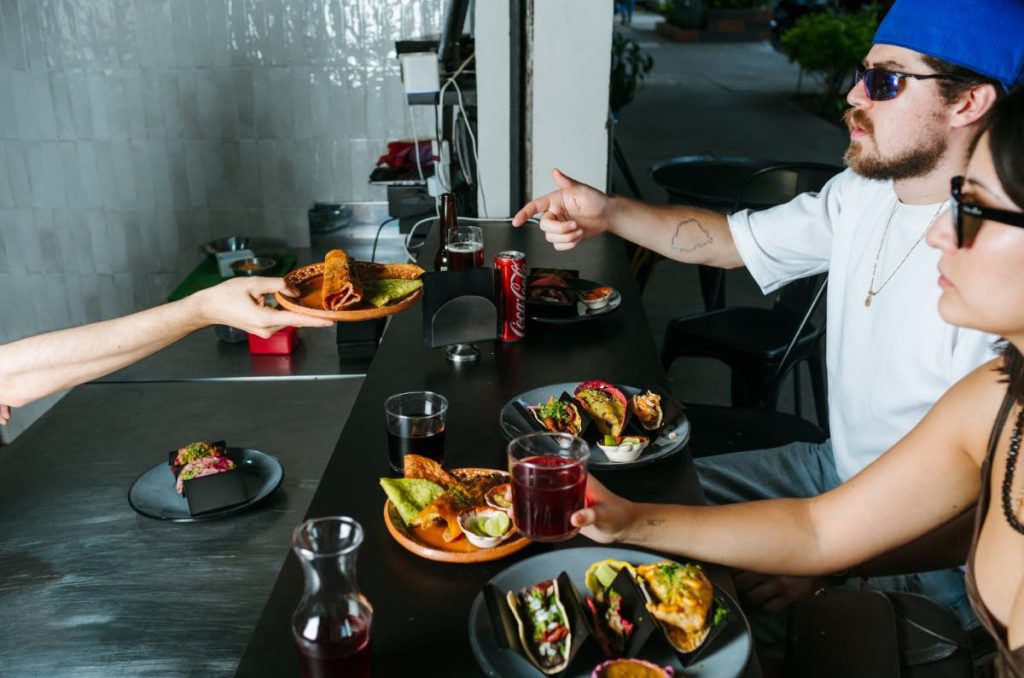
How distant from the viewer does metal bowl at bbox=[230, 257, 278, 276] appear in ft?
11.6

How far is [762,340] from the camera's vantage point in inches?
122

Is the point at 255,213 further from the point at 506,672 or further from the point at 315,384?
the point at 506,672

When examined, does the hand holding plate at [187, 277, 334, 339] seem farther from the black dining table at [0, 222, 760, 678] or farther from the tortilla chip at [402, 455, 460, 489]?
the tortilla chip at [402, 455, 460, 489]

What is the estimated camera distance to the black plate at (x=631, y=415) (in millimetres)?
1524

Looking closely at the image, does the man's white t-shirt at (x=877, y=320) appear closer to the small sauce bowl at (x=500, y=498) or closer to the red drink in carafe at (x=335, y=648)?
the small sauce bowl at (x=500, y=498)

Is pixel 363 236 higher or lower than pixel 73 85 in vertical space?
lower

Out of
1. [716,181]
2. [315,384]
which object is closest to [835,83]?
[716,181]

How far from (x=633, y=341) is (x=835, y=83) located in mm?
10677

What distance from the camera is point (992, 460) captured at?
52.6 inches

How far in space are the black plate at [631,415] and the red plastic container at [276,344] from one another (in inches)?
50.0

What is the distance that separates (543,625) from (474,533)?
0.21m

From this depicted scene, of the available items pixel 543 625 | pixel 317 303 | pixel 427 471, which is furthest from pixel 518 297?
pixel 543 625

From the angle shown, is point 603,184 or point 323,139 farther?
point 323,139

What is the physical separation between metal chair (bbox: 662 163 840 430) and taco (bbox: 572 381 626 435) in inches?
49.7
